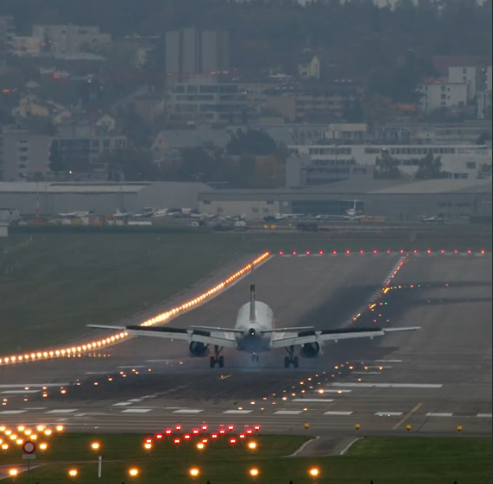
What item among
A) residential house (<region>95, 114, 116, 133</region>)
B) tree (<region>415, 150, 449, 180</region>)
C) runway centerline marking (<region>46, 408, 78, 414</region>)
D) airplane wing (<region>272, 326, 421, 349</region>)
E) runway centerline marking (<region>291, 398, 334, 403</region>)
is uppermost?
residential house (<region>95, 114, 116, 133</region>)

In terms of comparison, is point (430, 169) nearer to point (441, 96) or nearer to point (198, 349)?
point (198, 349)

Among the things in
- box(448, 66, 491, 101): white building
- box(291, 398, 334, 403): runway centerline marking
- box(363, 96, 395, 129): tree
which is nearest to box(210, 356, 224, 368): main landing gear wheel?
box(291, 398, 334, 403): runway centerline marking

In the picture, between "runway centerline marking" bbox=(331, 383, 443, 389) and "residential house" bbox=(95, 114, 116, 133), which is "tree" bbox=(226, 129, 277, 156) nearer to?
"residential house" bbox=(95, 114, 116, 133)

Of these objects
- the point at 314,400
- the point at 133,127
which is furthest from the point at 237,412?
the point at 133,127

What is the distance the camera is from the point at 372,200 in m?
51.8

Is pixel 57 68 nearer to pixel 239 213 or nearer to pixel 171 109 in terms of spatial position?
pixel 239 213

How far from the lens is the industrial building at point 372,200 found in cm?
4184

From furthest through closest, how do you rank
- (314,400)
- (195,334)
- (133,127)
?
(133,127) < (195,334) < (314,400)

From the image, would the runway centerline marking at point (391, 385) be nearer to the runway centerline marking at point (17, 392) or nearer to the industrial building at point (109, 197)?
the runway centerline marking at point (17, 392)

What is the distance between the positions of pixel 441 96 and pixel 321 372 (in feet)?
99.1

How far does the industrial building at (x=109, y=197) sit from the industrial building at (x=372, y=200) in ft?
3.18

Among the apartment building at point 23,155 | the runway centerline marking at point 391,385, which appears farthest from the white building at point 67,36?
the runway centerline marking at point 391,385

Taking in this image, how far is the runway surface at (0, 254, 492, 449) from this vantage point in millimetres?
37375

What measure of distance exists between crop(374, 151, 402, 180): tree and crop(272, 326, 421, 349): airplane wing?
910 centimetres
